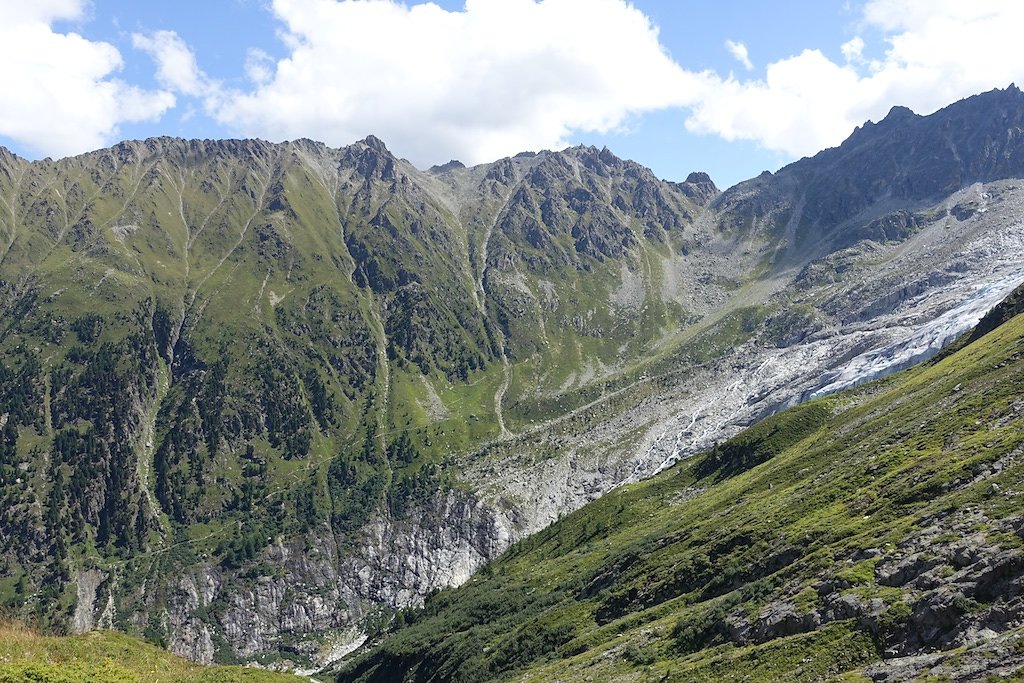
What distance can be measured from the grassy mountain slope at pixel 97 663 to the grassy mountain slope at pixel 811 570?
34.1m

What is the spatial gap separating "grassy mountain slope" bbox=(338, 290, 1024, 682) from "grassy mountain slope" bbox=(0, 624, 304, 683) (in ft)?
112

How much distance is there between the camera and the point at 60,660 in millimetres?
42562

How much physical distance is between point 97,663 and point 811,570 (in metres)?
55.5

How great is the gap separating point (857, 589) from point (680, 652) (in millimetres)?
17244

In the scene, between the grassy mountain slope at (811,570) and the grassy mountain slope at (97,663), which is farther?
the grassy mountain slope at (811,570)

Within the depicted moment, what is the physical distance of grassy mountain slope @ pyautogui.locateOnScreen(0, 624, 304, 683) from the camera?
3494cm

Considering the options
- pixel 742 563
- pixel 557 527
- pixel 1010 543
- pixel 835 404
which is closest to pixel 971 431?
pixel 742 563

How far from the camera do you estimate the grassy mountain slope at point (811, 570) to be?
41594mm

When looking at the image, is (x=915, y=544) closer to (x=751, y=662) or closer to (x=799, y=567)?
(x=799, y=567)

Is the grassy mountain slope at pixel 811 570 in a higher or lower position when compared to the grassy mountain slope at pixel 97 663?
lower

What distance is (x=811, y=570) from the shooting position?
5725cm

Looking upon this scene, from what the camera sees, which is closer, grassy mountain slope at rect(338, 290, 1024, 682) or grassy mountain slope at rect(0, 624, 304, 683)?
grassy mountain slope at rect(0, 624, 304, 683)

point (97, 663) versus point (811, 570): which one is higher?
point (97, 663)

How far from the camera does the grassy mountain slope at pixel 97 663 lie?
115ft
